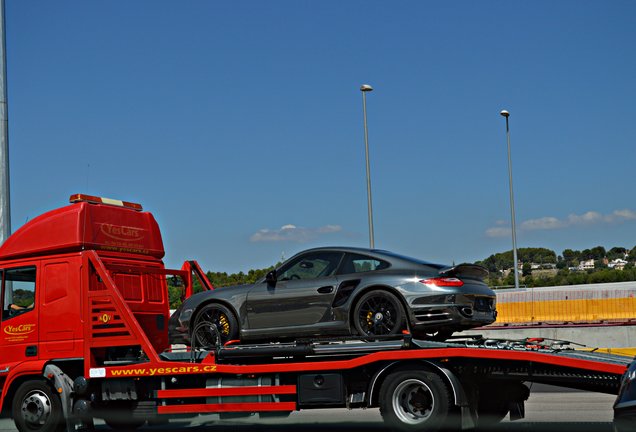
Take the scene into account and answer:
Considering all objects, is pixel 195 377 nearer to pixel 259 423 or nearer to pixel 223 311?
pixel 223 311

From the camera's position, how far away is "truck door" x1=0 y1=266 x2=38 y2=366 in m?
11.6

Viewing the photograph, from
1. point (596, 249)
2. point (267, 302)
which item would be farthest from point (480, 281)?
point (596, 249)

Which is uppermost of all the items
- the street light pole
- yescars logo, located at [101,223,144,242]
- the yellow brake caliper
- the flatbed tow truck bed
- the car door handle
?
the street light pole

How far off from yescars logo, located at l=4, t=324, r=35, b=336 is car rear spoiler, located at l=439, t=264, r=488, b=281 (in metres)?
5.54

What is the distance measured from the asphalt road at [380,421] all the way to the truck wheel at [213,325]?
1.50 m

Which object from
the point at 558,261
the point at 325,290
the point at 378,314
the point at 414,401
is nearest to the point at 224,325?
the point at 325,290

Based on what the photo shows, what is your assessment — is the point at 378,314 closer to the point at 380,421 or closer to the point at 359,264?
the point at 359,264

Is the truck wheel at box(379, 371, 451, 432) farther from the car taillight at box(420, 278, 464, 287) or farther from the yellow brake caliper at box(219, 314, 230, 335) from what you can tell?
the yellow brake caliper at box(219, 314, 230, 335)

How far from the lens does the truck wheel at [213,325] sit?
10711mm

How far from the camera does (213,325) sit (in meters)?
10.9

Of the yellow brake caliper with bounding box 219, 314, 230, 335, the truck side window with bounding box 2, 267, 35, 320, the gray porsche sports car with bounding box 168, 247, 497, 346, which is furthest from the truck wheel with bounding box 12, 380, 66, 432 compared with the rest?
the yellow brake caliper with bounding box 219, 314, 230, 335

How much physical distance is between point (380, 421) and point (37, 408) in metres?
4.51

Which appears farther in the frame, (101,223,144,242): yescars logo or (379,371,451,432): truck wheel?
(101,223,144,242): yescars logo

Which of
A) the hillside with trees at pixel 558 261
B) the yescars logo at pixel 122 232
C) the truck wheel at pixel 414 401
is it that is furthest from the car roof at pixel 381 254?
the hillside with trees at pixel 558 261
